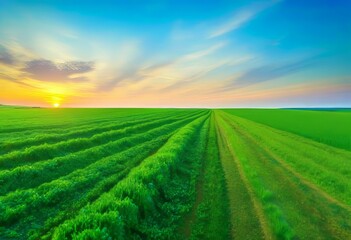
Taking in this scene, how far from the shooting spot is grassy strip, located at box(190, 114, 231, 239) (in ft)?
23.0

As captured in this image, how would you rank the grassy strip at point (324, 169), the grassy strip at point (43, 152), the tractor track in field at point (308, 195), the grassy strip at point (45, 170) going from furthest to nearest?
the grassy strip at point (43, 152) → the grassy strip at point (324, 169) → the grassy strip at point (45, 170) → the tractor track in field at point (308, 195)

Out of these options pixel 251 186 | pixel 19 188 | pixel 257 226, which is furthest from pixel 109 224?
pixel 251 186

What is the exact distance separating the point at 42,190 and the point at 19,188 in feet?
4.53

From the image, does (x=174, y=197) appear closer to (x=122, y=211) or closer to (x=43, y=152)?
(x=122, y=211)

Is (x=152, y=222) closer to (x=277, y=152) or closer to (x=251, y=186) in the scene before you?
(x=251, y=186)

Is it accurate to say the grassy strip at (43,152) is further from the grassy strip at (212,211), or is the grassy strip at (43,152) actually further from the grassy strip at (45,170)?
the grassy strip at (212,211)

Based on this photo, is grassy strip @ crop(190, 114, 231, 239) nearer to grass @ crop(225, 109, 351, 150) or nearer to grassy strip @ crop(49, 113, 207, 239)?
grassy strip @ crop(49, 113, 207, 239)

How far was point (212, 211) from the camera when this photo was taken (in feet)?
27.3

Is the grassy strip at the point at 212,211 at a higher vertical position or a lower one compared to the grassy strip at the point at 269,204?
lower

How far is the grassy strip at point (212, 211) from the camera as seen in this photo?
702cm

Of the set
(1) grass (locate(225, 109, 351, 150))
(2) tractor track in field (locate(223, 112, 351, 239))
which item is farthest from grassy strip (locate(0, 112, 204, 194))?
(1) grass (locate(225, 109, 351, 150))

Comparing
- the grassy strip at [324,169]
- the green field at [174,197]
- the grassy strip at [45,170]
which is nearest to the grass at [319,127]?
the grassy strip at [324,169]

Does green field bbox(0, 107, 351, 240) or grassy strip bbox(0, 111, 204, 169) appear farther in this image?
grassy strip bbox(0, 111, 204, 169)

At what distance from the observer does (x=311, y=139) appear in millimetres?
26500
